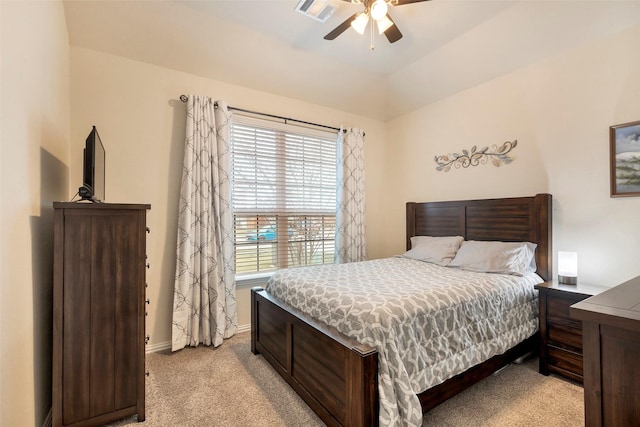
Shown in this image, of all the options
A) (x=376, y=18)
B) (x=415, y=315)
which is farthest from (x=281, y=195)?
(x=415, y=315)

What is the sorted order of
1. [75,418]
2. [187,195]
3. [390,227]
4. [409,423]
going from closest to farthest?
[409,423], [75,418], [187,195], [390,227]

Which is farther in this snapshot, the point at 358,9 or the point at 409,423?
the point at 358,9

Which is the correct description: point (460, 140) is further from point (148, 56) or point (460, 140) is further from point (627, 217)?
point (148, 56)

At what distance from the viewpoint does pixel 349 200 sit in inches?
155

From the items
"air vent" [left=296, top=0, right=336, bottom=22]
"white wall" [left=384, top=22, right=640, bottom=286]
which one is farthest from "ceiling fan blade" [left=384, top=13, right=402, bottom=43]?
"white wall" [left=384, top=22, right=640, bottom=286]

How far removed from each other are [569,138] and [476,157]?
854 millimetres

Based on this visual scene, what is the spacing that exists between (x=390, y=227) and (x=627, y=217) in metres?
2.50

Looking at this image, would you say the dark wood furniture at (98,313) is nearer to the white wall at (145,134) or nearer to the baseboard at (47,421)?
the baseboard at (47,421)

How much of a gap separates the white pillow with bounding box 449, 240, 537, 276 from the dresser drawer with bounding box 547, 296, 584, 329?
0.99 feet

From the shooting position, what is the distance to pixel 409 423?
4.76 feet

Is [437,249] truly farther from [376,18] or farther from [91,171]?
[91,171]

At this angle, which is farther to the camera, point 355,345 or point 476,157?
point 476,157

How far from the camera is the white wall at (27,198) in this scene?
120cm

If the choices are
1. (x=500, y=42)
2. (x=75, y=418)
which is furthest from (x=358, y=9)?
(x=75, y=418)
